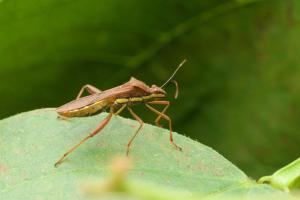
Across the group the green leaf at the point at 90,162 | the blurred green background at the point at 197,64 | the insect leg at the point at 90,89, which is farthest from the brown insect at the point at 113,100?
the blurred green background at the point at 197,64

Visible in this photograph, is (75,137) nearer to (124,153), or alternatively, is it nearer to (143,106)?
(124,153)

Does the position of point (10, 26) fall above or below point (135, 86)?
above

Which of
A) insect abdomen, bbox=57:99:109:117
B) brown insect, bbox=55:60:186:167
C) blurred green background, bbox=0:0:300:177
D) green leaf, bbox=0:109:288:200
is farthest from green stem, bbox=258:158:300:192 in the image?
blurred green background, bbox=0:0:300:177

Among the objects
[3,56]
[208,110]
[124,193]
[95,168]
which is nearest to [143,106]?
[208,110]

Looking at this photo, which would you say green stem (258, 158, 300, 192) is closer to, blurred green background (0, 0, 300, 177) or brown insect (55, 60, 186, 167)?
brown insect (55, 60, 186, 167)

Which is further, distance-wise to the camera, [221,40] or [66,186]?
[221,40]

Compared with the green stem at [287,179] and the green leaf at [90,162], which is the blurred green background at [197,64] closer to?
the green leaf at [90,162]
